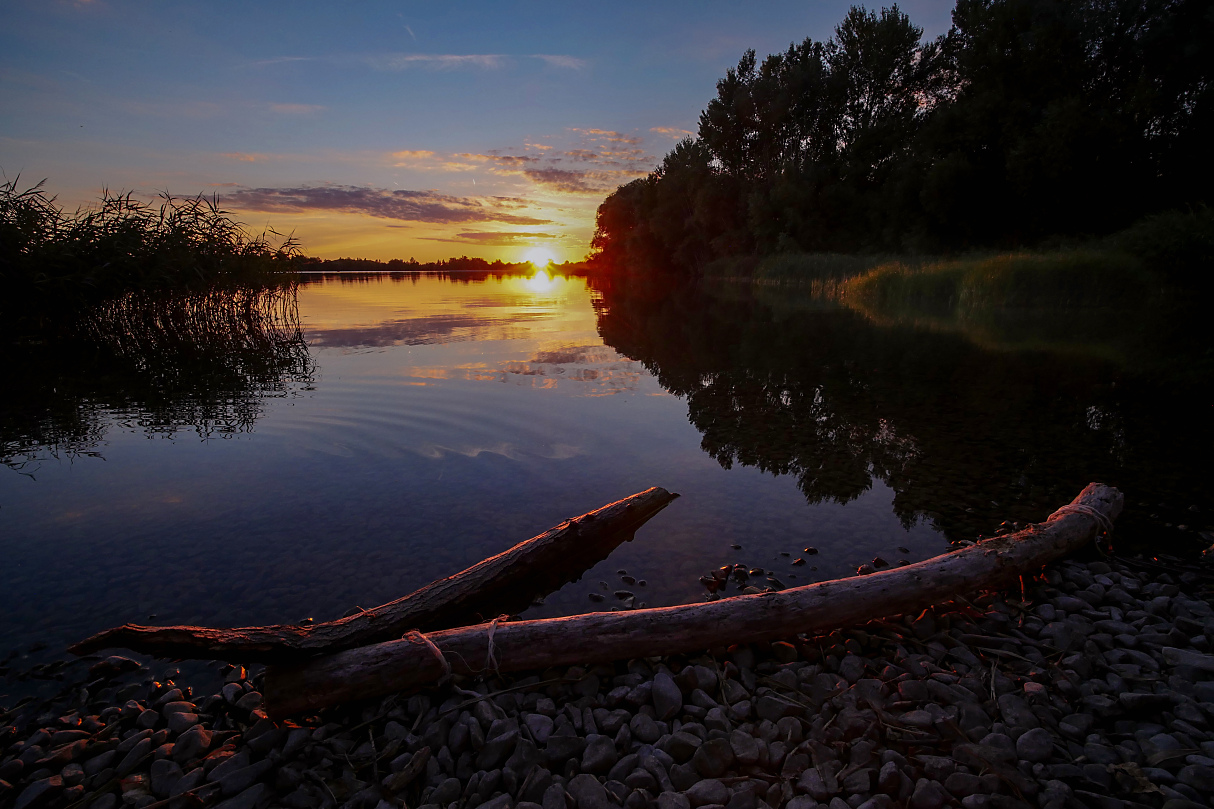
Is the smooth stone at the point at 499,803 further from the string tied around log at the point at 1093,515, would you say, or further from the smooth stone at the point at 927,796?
the string tied around log at the point at 1093,515

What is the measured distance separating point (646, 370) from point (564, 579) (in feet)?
30.6

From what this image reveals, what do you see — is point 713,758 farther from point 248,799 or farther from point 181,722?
point 181,722

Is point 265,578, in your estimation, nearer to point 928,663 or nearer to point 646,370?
point 928,663

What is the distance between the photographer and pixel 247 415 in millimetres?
9430

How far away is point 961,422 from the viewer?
8938mm

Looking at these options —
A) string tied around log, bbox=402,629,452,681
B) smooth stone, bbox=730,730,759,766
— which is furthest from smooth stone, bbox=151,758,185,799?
smooth stone, bbox=730,730,759,766

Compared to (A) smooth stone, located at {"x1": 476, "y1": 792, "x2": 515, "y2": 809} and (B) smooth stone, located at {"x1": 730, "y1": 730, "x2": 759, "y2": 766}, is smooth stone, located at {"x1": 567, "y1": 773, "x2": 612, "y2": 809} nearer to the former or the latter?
(A) smooth stone, located at {"x1": 476, "y1": 792, "x2": 515, "y2": 809}

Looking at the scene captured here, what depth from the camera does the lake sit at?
474 cm

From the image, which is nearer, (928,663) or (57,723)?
(57,723)

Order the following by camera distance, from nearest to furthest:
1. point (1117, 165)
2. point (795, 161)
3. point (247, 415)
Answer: point (247, 415)
point (1117, 165)
point (795, 161)

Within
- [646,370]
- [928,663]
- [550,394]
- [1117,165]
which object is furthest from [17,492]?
[1117,165]

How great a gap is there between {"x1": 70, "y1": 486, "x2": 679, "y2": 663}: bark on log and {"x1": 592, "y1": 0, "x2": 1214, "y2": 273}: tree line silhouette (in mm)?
28451

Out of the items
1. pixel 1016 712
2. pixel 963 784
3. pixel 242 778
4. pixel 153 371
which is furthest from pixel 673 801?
pixel 153 371

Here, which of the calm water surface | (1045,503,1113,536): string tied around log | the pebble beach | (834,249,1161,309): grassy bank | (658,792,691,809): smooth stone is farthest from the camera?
(834,249,1161,309): grassy bank
